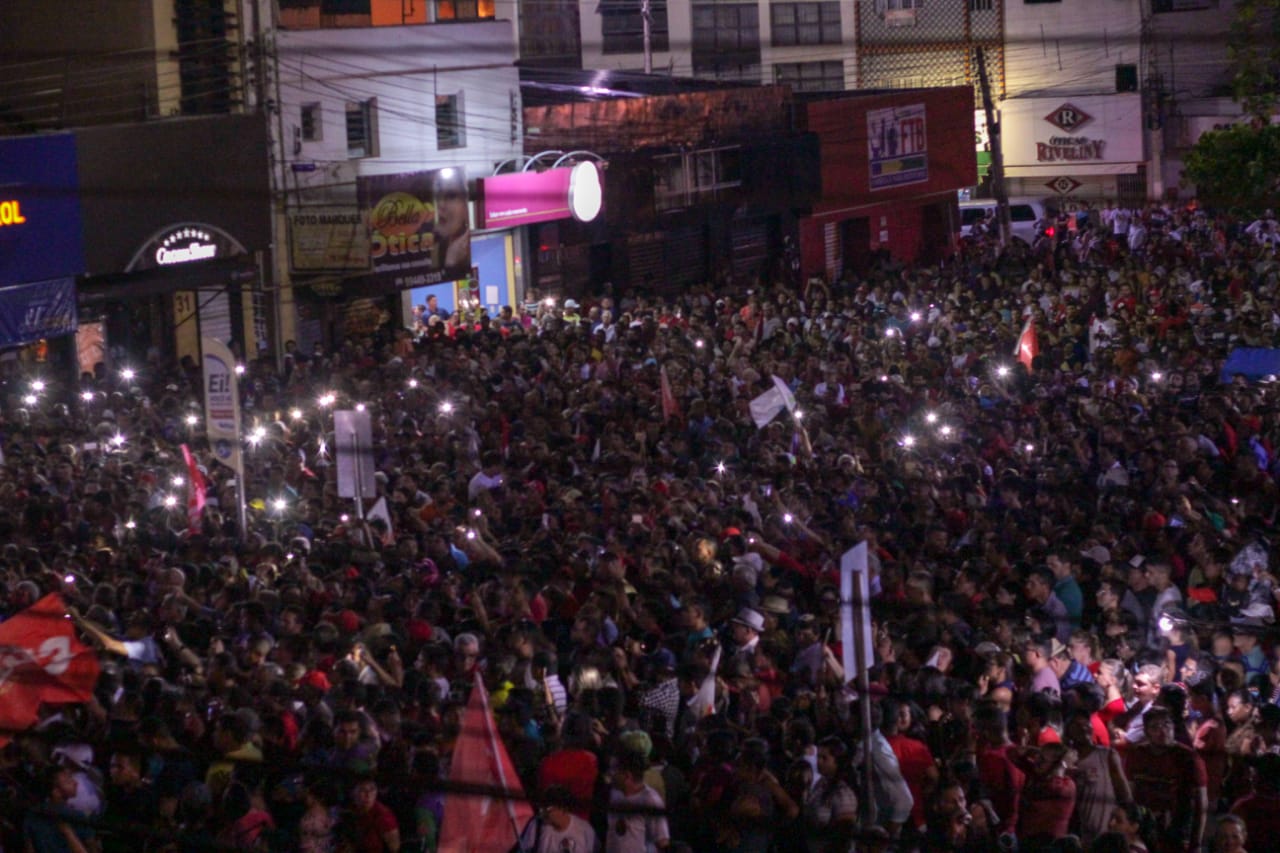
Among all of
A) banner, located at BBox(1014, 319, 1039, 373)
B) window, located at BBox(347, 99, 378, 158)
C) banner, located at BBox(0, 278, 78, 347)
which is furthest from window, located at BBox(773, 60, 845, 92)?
banner, located at BBox(1014, 319, 1039, 373)

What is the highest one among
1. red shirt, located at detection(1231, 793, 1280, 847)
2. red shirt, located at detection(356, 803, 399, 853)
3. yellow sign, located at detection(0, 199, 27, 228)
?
yellow sign, located at detection(0, 199, 27, 228)

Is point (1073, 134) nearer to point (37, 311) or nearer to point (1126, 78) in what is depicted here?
point (1126, 78)

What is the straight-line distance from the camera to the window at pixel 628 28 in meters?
46.4

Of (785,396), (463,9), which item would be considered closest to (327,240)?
(463,9)

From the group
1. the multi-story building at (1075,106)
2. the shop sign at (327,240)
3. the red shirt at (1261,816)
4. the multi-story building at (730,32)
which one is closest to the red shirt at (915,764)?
the red shirt at (1261,816)

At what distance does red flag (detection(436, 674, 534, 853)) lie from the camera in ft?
20.3

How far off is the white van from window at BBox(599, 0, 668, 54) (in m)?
9.87

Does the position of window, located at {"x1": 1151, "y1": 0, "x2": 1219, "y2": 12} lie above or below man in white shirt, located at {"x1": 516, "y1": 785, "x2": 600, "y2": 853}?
above

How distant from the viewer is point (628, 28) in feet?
154

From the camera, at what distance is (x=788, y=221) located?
109 ft

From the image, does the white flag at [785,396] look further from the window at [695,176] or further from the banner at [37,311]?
the window at [695,176]

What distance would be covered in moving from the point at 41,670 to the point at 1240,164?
10.5 m

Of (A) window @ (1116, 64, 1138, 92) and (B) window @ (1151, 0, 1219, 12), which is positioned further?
(B) window @ (1151, 0, 1219, 12)

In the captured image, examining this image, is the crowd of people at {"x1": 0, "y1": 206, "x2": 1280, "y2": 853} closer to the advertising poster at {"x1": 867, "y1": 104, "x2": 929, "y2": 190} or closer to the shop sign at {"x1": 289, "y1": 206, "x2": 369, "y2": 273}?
the shop sign at {"x1": 289, "y1": 206, "x2": 369, "y2": 273}
